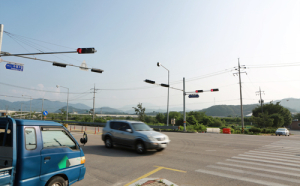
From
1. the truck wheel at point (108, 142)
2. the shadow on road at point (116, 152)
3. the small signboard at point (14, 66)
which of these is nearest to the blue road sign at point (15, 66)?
the small signboard at point (14, 66)

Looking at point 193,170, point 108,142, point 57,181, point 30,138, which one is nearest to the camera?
point 30,138

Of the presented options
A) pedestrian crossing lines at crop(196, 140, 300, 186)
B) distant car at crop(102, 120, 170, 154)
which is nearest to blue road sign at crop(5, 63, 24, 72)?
distant car at crop(102, 120, 170, 154)

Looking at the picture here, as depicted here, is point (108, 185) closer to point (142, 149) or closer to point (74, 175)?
point (74, 175)

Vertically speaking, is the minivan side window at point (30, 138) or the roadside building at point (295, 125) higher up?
the minivan side window at point (30, 138)

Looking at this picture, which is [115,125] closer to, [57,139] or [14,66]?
[57,139]

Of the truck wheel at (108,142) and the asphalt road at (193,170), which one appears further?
the truck wheel at (108,142)

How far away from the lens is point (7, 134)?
3826 mm

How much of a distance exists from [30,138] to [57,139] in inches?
30.9

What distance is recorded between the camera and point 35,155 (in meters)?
3.90

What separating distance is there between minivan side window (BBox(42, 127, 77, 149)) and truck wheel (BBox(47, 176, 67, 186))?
0.74 meters

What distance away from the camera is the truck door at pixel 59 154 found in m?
4.11

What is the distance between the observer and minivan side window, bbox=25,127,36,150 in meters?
3.86

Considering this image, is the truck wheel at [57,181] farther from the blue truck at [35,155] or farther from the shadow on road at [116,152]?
the shadow on road at [116,152]

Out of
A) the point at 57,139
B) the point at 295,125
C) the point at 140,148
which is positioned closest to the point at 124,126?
the point at 140,148
